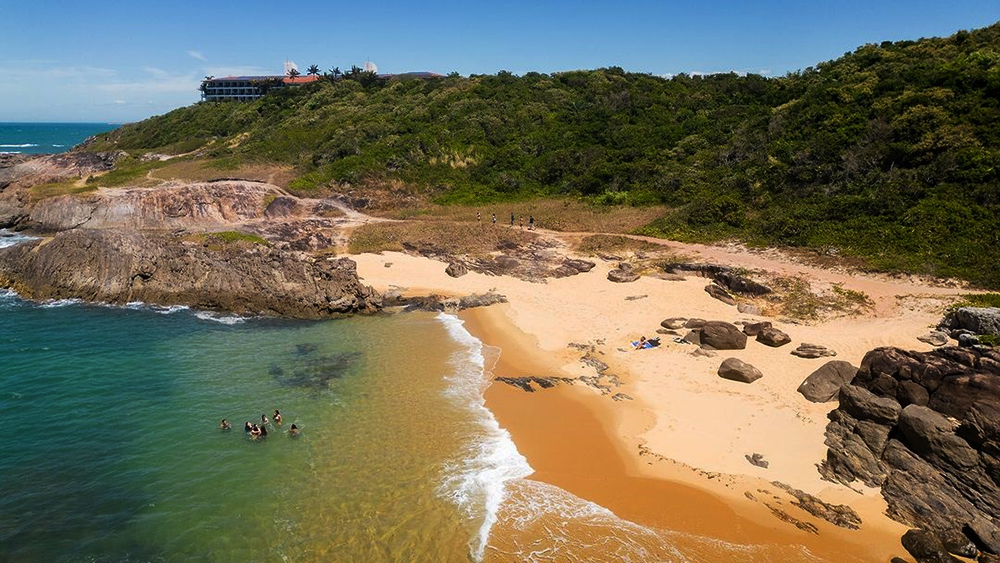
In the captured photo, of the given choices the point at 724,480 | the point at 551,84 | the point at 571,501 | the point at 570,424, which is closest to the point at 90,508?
the point at 571,501

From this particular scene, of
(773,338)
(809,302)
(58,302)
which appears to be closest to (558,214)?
(809,302)

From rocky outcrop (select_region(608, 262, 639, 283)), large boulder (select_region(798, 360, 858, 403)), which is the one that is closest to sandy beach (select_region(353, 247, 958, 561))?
large boulder (select_region(798, 360, 858, 403))

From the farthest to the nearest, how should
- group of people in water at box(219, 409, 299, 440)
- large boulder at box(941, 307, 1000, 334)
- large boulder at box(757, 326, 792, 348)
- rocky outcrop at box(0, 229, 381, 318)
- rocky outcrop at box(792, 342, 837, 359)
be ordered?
rocky outcrop at box(0, 229, 381, 318), large boulder at box(757, 326, 792, 348), rocky outcrop at box(792, 342, 837, 359), large boulder at box(941, 307, 1000, 334), group of people in water at box(219, 409, 299, 440)

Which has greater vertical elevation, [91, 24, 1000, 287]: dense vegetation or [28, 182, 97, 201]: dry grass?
[91, 24, 1000, 287]: dense vegetation

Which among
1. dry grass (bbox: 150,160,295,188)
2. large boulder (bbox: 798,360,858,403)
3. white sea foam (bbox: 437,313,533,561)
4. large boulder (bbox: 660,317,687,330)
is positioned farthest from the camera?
dry grass (bbox: 150,160,295,188)

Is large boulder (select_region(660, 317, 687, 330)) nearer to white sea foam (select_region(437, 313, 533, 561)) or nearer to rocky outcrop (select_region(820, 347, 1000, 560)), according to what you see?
rocky outcrop (select_region(820, 347, 1000, 560))

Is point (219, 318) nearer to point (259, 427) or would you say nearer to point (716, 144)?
point (259, 427)

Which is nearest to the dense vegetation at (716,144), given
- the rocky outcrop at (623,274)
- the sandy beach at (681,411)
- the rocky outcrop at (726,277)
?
the rocky outcrop at (726,277)
